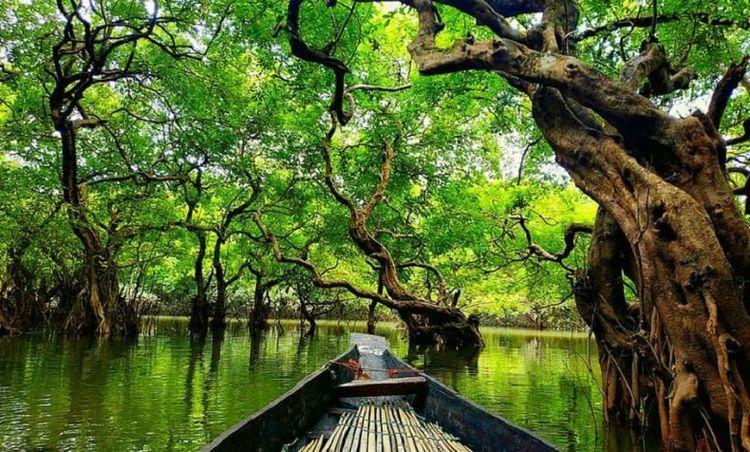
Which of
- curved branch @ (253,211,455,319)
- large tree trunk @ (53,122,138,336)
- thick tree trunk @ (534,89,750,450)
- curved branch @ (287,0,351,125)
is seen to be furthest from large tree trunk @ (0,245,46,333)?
→ thick tree trunk @ (534,89,750,450)

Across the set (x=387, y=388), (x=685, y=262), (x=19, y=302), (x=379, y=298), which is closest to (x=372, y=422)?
(x=387, y=388)

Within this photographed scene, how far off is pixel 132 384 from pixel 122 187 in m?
9.98

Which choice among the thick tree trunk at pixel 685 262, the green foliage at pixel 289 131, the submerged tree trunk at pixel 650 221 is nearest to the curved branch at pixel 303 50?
the submerged tree trunk at pixel 650 221

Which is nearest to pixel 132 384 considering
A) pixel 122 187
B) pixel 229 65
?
pixel 229 65

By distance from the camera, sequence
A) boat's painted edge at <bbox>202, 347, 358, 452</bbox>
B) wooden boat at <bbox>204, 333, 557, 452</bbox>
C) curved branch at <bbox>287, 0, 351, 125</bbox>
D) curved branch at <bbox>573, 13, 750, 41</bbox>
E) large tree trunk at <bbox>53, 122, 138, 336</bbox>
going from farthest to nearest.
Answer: large tree trunk at <bbox>53, 122, 138, 336</bbox> → curved branch at <bbox>573, 13, 750, 41</bbox> → curved branch at <bbox>287, 0, 351, 125</bbox> → wooden boat at <bbox>204, 333, 557, 452</bbox> → boat's painted edge at <bbox>202, 347, 358, 452</bbox>

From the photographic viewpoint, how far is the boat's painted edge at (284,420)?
10.7 ft

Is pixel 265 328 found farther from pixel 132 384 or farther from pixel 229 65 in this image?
pixel 132 384

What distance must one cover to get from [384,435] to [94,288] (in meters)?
15.5

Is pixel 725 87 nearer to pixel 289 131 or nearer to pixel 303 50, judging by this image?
pixel 303 50

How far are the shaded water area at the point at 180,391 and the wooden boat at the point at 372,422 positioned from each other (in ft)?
4.50

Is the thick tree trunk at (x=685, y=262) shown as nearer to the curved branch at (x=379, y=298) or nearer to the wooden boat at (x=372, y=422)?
the wooden boat at (x=372, y=422)

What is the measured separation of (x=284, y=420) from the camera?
14.7 ft

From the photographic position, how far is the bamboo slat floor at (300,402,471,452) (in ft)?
14.0

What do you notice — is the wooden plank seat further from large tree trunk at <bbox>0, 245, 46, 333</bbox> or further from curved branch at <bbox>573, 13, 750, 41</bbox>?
large tree trunk at <bbox>0, 245, 46, 333</bbox>
